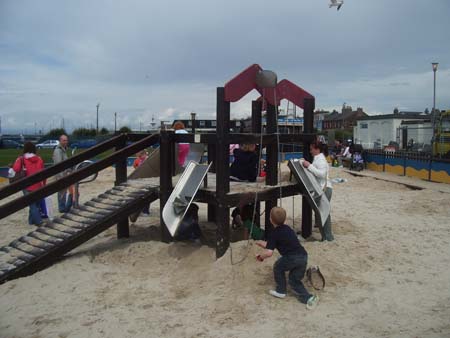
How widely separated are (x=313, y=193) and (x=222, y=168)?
1497 millimetres

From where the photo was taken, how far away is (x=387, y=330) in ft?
12.9

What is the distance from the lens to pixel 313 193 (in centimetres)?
632

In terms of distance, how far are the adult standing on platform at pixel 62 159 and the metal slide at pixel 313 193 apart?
4.75m

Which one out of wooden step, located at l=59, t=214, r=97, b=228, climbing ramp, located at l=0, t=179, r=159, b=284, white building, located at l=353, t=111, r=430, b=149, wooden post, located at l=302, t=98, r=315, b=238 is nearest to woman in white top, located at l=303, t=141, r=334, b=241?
wooden post, located at l=302, t=98, r=315, b=238

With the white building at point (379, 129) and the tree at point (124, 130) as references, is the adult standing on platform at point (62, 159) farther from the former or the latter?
the white building at point (379, 129)

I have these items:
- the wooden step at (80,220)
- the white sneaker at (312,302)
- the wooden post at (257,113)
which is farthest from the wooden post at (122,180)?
the white sneaker at (312,302)

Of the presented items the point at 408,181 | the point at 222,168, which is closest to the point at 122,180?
the point at 222,168

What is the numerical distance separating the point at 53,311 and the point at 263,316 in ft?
7.24

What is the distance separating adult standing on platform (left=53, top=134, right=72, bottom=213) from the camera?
9108 mm

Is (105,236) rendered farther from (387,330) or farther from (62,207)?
(387,330)

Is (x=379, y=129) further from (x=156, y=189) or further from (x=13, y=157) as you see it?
(x=156, y=189)

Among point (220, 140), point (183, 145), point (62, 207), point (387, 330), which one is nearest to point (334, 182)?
point (183, 145)

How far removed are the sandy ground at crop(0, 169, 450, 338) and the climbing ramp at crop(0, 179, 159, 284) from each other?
20 centimetres

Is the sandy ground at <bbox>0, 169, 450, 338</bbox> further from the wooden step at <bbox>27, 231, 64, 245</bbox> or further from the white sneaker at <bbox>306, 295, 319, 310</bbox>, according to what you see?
the wooden step at <bbox>27, 231, 64, 245</bbox>
